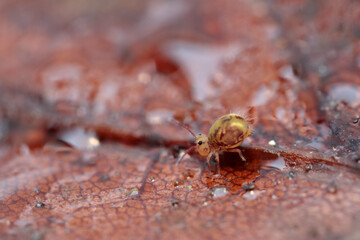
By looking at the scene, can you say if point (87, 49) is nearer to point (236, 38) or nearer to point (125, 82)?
point (125, 82)

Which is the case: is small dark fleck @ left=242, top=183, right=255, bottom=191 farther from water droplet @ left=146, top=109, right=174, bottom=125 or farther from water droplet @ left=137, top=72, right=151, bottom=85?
water droplet @ left=137, top=72, right=151, bottom=85

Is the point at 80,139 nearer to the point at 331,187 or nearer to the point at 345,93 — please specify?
the point at 331,187

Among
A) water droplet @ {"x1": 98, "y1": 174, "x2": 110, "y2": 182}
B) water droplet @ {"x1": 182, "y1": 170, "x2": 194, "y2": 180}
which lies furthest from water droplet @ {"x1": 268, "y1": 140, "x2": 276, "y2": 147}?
water droplet @ {"x1": 98, "y1": 174, "x2": 110, "y2": 182}

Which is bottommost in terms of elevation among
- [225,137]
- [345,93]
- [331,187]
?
[331,187]

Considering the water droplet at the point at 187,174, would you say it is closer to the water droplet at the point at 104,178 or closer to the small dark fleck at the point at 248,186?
the small dark fleck at the point at 248,186

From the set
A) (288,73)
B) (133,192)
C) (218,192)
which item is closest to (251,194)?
(218,192)

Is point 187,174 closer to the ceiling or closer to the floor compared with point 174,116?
closer to the floor
